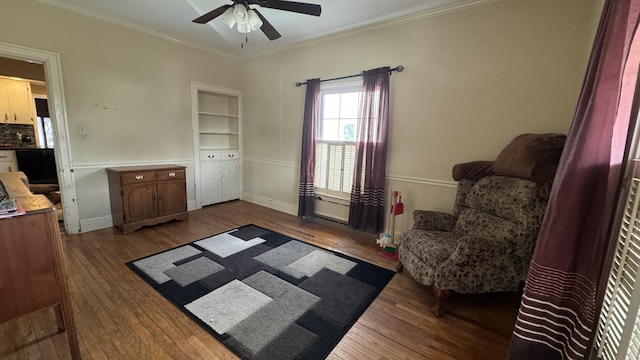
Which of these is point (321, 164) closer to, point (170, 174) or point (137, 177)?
point (170, 174)

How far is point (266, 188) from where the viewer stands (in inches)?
→ 174

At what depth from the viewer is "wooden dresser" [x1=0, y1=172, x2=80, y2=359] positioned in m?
1.14

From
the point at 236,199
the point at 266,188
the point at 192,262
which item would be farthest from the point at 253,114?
the point at 192,262

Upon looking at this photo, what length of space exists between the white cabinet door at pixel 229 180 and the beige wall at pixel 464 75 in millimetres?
1935

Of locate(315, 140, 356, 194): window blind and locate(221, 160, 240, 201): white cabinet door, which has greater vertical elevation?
locate(315, 140, 356, 194): window blind

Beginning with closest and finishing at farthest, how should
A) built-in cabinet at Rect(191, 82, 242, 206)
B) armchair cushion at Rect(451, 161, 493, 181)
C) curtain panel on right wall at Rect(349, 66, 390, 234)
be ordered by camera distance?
armchair cushion at Rect(451, 161, 493, 181)
curtain panel on right wall at Rect(349, 66, 390, 234)
built-in cabinet at Rect(191, 82, 242, 206)

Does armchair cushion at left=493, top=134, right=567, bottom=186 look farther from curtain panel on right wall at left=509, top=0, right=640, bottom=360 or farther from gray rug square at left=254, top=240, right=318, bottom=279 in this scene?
gray rug square at left=254, top=240, right=318, bottom=279

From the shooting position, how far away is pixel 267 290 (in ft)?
6.78

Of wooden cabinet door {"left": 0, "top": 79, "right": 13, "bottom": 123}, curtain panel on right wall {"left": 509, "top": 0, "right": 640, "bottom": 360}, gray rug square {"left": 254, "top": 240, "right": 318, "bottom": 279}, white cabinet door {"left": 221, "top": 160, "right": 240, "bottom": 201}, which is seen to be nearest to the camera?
curtain panel on right wall {"left": 509, "top": 0, "right": 640, "bottom": 360}

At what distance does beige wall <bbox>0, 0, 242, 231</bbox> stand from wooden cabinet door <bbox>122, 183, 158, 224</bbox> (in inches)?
19.9

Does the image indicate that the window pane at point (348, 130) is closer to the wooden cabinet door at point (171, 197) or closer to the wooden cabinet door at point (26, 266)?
the wooden cabinet door at point (171, 197)

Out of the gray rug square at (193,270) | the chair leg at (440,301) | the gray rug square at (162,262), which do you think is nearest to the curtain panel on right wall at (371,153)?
the chair leg at (440,301)

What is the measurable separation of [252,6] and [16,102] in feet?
20.8

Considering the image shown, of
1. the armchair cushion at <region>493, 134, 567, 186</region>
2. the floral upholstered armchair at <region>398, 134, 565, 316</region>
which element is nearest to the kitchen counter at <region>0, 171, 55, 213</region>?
the floral upholstered armchair at <region>398, 134, 565, 316</region>
